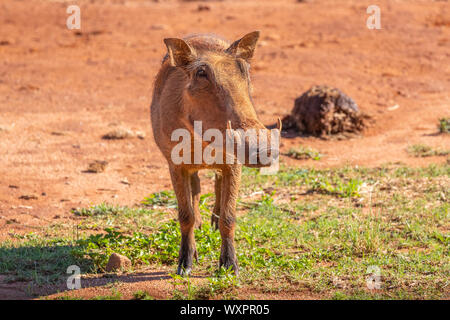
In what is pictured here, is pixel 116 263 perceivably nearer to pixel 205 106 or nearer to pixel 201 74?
pixel 205 106

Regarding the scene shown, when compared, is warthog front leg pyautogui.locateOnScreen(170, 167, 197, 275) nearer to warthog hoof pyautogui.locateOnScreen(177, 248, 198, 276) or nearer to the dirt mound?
warthog hoof pyautogui.locateOnScreen(177, 248, 198, 276)

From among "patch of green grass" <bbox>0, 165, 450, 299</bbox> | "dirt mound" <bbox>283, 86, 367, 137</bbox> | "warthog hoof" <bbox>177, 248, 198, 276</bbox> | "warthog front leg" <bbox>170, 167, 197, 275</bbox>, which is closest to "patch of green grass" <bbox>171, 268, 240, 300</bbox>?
"patch of green grass" <bbox>0, 165, 450, 299</bbox>

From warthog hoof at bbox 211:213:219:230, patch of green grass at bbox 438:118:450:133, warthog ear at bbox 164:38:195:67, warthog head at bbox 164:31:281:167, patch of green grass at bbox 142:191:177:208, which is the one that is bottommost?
warthog hoof at bbox 211:213:219:230

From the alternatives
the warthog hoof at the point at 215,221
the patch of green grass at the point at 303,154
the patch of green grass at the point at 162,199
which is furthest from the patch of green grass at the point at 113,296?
the patch of green grass at the point at 303,154

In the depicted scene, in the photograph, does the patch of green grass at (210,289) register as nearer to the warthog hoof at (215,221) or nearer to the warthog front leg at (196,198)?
the warthog front leg at (196,198)

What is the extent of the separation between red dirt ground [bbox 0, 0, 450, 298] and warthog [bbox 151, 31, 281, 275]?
22.7 inches

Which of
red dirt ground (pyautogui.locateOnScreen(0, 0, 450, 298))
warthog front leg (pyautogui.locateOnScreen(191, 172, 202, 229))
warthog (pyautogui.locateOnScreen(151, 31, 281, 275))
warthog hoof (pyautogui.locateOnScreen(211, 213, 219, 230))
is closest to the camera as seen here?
warthog (pyautogui.locateOnScreen(151, 31, 281, 275))

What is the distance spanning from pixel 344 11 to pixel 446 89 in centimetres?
505

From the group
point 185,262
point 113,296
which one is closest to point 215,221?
point 185,262

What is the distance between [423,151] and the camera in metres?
8.33

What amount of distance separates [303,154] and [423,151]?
1554mm

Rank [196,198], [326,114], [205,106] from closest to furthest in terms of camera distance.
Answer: [205,106] < [196,198] < [326,114]

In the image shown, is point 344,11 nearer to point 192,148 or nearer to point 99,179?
point 99,179

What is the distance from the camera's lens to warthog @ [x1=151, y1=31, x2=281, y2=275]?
13.5ft
